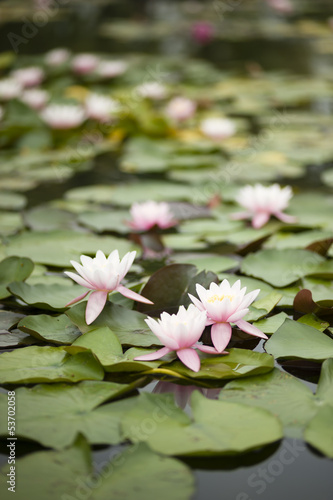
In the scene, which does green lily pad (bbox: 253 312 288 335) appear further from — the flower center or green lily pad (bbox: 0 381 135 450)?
green lily pad (bbox: 0 381 135 450)

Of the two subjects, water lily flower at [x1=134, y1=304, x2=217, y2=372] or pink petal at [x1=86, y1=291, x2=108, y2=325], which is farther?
pink petal at [x1=86, y1=291, x2=108, y2=325]

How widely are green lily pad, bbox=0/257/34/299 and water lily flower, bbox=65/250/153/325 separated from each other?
0.25 metres

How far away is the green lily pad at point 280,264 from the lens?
4.82ft

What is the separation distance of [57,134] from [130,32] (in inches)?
143

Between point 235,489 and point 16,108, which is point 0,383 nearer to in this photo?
point 235,489

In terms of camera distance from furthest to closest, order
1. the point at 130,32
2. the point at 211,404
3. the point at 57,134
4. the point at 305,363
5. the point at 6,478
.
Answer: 1. the point at 130,32
2. the point at 57,134
3. the point at 305,363
4. the point at 211,404
5. the point at 6,478

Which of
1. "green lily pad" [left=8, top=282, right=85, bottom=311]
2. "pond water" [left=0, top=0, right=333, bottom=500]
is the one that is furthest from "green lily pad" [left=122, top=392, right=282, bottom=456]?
"green lily pad" [left=8, top=282, right=85, bottom=311]

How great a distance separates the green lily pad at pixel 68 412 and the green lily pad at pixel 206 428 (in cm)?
3

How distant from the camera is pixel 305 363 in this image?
1.14m

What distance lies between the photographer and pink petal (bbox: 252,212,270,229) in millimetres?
1813

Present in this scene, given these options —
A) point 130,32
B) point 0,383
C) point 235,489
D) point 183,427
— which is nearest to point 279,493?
point 235,489

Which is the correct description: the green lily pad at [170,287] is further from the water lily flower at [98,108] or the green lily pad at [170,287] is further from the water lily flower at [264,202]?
the water lily flower at [98,108]

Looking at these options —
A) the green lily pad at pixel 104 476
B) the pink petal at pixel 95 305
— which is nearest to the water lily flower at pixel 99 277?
the pink petal at pixel 95 305

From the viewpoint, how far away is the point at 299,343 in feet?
3.76
